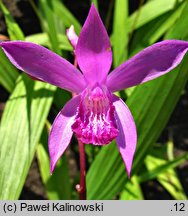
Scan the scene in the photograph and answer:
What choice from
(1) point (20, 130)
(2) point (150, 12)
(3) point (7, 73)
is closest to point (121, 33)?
(2) point (150, 12)

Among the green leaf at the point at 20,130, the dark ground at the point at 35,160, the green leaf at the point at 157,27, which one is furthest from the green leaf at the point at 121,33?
the dark ground at the point at 35,160

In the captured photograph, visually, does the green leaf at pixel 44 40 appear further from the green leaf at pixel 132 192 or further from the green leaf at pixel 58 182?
the green leaf at pixel 132 192

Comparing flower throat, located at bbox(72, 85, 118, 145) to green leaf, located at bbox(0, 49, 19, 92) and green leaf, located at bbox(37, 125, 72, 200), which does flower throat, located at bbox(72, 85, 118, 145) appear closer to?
green leaf, located at bbox(0, 49, 19, 92)

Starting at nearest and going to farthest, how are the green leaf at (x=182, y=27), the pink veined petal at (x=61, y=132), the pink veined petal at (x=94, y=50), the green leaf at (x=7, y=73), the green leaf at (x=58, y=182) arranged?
1. the pink veined petal at (x=94, y=50)
2. the pink veined petal at (x=61, y=132)
3. the green leaf at (x=182, y=27)
4. the green leaf at (x=7, y=73)
5. the green leaf at (x=58, y=182)

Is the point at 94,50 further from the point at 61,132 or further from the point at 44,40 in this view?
the point at 44,40

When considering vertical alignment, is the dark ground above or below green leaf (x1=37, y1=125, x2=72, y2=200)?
above

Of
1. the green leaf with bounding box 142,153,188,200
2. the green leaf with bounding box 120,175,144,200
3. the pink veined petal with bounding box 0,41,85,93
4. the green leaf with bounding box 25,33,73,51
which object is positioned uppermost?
the green leaf with bounding box 25,33,73,51

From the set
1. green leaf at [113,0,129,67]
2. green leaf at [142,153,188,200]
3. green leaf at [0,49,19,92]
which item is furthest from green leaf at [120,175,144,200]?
green leaf at [0,49,19,92]
